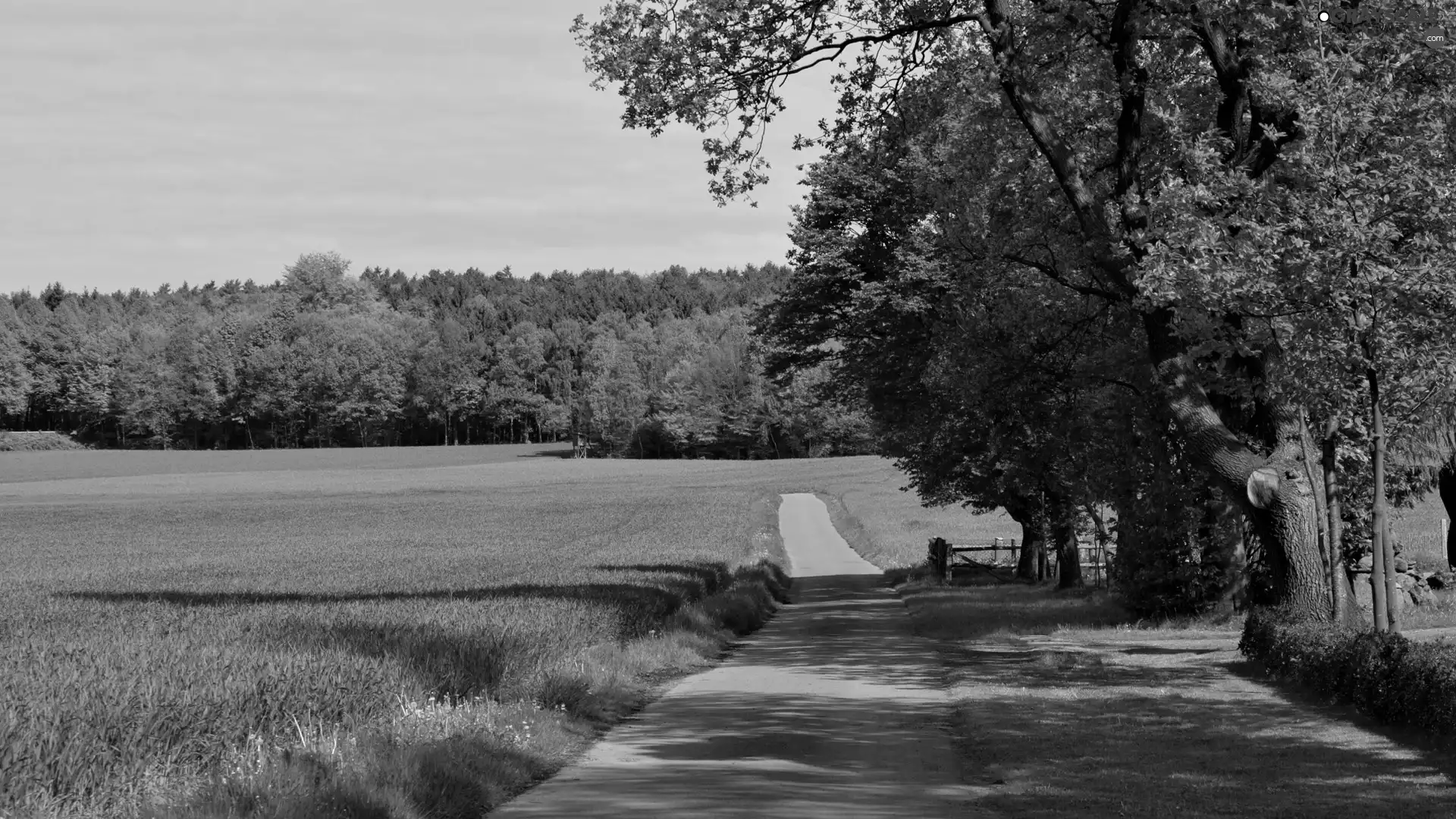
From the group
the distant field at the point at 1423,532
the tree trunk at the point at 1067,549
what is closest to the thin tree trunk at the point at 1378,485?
the distant field at the point at 1423,532

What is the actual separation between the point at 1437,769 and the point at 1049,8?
464 inches

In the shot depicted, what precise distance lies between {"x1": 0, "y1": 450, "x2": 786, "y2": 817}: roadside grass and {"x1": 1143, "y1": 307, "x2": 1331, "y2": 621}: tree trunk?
8.29 meters

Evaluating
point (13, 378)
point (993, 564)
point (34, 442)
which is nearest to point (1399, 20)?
point (993, 564)

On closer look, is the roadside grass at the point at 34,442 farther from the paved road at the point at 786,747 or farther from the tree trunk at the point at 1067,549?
the paved road at the point at 786,747

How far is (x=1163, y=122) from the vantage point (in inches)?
808

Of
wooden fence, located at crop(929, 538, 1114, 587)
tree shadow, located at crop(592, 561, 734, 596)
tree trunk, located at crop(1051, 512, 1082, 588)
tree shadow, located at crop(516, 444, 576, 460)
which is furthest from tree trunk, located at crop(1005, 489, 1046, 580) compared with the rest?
tree shadow, located at crop(516, 444, 576, 460)

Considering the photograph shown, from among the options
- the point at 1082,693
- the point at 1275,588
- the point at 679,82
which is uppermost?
the point at 679,82

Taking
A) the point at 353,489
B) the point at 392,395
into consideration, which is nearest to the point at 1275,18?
the point at 353,489

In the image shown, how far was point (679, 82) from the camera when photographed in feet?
61.6

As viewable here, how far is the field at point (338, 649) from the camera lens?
962cm

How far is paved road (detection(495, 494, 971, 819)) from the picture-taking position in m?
10.4

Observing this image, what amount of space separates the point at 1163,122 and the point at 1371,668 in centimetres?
992

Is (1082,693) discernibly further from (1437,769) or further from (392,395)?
(392,395)

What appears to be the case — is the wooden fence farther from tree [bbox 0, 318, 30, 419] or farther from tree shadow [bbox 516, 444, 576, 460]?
tree [bbox 0, 318, 30, 419]
